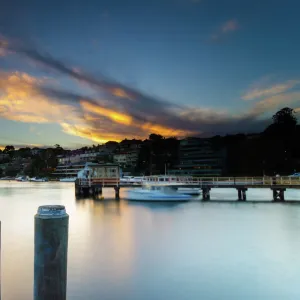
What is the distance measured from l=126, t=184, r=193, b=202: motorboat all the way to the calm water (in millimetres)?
13762

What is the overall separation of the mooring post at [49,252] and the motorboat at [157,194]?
39.3m

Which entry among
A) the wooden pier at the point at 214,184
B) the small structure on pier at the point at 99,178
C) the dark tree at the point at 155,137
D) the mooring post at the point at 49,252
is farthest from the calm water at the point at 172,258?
the dark tree at the point at 155,137

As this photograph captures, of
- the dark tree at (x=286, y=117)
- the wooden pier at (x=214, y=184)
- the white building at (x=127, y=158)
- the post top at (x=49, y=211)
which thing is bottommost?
the wooden pier at (x=214, y=184)

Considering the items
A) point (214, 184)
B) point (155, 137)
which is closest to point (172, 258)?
point (214, 184)

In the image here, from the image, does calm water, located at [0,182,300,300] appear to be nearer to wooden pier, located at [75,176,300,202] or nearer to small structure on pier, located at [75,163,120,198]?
wooden pier, located at [75,176,300,202]

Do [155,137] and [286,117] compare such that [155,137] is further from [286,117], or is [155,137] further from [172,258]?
[172,258]

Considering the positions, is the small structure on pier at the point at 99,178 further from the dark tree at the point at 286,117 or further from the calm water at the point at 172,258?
the dark tree at the point at 286,117

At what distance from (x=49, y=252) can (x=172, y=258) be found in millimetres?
11672

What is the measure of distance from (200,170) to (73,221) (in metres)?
117

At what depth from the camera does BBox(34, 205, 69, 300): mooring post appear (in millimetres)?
5457

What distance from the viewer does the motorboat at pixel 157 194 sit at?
4456 centimetres

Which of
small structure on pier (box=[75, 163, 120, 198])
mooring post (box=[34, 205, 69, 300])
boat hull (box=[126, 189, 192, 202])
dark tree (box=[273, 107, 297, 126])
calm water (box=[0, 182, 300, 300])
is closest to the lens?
mooring post (box=[34, 205, 69, 300])

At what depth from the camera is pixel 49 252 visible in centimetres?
547

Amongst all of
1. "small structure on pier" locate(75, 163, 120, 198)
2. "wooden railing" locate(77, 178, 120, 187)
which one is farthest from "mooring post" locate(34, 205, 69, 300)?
"small structure on pier" locate(75, 163, 120, 198)
